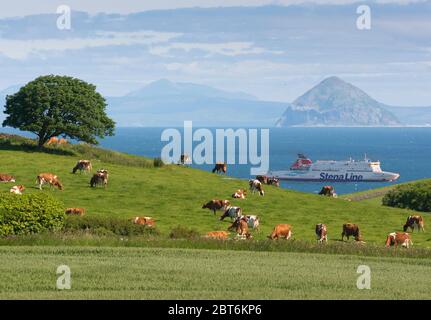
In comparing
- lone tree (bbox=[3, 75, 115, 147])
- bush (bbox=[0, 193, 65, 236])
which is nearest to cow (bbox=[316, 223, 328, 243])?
bush (bbox=[0, 193, 65, 236])

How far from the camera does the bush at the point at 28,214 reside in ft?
113

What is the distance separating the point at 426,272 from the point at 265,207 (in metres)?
28.3

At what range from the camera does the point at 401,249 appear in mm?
32594

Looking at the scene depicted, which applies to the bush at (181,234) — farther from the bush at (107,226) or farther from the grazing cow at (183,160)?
the grazing cow at (183,160)

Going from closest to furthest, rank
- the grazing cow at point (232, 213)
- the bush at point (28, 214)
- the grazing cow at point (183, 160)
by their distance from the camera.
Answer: the bush at point (28, 214)
the grazing cow at point (232, 213)
the grazing cow at point (183, 160)

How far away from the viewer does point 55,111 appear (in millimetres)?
74562

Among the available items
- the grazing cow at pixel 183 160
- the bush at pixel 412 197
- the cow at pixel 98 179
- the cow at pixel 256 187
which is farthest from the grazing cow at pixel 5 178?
the bush at pixel 412 197

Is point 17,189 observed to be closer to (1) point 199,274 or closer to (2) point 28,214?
(2) point 28,214

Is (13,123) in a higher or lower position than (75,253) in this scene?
higher

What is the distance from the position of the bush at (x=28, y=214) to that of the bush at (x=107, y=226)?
0.82m

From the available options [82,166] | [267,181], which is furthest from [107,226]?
[267,181]

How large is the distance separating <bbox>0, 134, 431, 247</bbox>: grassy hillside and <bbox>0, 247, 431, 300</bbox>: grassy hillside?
45.3ft
